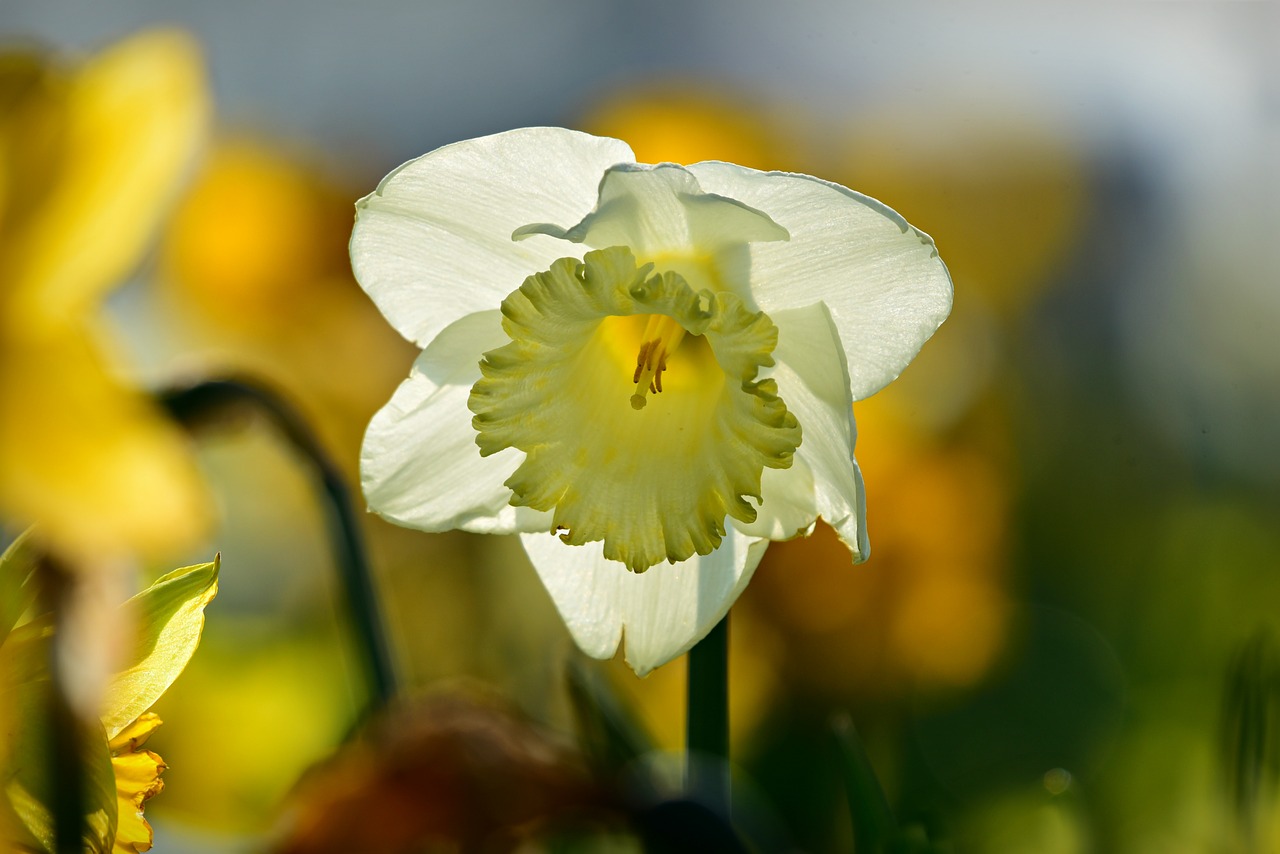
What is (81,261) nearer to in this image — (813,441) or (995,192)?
(813,441)

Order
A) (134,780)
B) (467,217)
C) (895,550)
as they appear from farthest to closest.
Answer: (895,550), (467,217), (134,780)

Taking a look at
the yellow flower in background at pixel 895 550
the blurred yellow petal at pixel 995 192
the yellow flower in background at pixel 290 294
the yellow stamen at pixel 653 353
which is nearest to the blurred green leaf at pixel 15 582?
the yellow stamen at pixel 653 353

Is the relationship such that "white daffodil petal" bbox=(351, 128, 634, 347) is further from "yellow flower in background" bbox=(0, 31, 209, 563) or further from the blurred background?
the blurred background

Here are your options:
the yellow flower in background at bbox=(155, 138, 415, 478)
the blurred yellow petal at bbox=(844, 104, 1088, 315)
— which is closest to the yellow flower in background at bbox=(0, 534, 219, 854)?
the yellow flower in background at bbox=(155, 138, 415, 478)

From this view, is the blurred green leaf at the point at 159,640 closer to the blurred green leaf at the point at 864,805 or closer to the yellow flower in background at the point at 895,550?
the blurred green leaf at the point at 864,805

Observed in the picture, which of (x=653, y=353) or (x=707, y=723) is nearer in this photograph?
(x=707, y=723)

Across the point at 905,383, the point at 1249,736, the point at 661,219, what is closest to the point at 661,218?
the point at 661,219

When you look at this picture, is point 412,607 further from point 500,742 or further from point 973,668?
point 500,742
